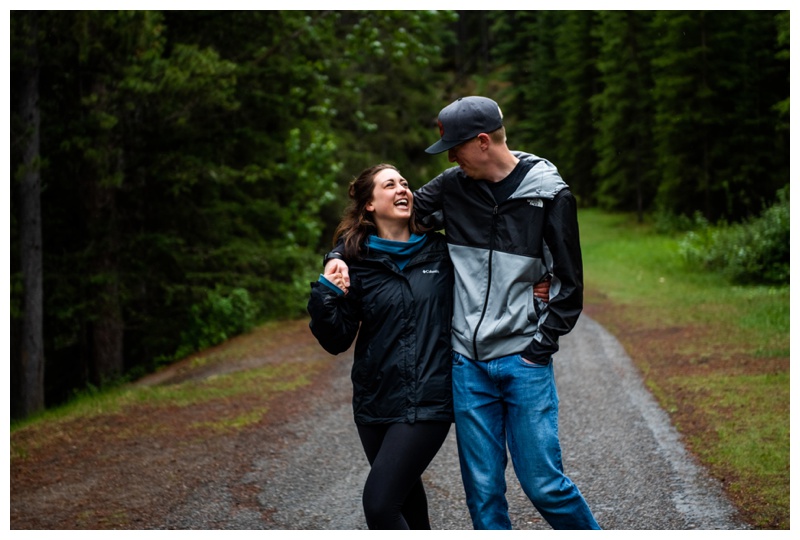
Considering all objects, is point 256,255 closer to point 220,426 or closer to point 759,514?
point 220,426

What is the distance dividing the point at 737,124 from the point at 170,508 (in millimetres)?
27852

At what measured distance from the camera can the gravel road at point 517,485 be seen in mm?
5059

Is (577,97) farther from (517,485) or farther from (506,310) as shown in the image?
(506,310)

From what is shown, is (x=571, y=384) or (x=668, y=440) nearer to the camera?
(x=668, y=440)

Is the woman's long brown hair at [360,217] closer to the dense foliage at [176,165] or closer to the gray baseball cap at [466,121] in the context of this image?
the gray baseball cap at [466,121]

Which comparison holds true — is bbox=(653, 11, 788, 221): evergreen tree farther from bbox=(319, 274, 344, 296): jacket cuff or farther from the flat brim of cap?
bbox=(319, 274, 344, 296): jacket cuff

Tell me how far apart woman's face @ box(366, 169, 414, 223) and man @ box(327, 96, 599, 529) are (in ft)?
0.80

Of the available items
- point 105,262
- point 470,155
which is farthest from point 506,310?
point 105,262

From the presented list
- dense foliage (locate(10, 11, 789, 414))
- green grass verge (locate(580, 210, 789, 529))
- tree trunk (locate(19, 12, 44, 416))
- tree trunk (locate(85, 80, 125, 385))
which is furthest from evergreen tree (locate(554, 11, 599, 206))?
tree trunk (locate(19, 12, 44, 416))

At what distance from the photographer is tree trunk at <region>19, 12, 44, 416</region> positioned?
34.8 ft

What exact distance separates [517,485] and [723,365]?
4.70m

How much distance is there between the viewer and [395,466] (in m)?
3.17

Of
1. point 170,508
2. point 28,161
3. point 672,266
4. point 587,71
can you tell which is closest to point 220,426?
point 170,508

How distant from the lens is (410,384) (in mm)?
3262
